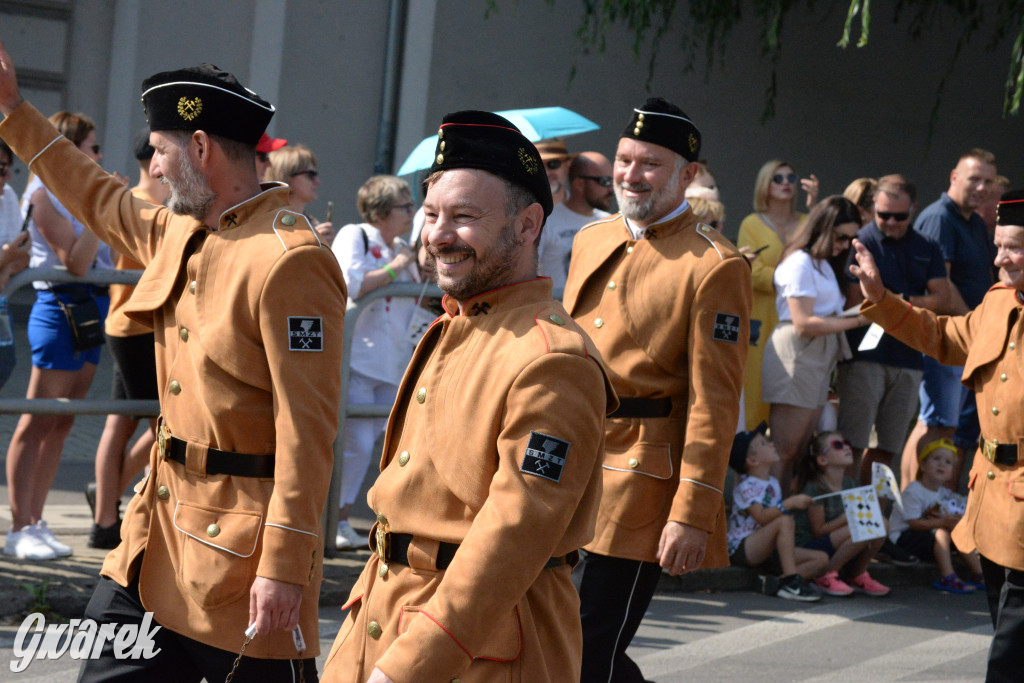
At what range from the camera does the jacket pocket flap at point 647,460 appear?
3977 mm

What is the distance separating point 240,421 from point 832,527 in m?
4.58

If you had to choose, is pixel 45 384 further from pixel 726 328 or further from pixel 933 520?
pixel 933 520

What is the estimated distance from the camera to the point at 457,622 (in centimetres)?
228

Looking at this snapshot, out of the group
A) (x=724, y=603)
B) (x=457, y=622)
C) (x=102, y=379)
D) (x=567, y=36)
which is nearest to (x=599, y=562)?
(x=457, y=622)

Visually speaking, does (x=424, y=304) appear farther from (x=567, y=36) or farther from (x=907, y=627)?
(x=567, y=36)

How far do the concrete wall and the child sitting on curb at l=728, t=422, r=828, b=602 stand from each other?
7254 mm

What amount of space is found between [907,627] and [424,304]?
2.91 meters

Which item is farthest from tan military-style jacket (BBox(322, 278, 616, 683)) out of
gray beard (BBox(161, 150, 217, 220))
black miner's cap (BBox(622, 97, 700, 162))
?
black miner's cap (BBox(622, 97, 700, 162))

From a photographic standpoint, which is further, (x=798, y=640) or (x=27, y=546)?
(x=798, y=640)

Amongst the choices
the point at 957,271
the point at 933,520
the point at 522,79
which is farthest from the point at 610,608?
the point at 522,79

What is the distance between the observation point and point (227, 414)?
3174 mm

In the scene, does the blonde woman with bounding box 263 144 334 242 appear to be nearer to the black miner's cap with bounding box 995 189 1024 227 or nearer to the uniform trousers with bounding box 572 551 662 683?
the uniform trousers with bounding box 572 551 662 683

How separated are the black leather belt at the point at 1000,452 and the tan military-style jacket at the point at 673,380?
0.96 m

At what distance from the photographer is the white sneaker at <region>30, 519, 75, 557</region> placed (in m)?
5.70
